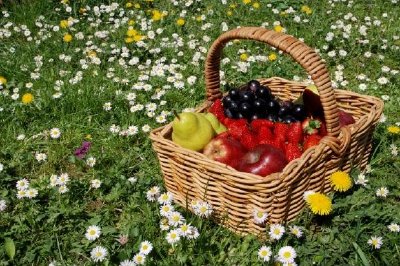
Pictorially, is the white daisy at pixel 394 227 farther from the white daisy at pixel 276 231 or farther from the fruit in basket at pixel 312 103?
the fruit in basket at pixel 312 103

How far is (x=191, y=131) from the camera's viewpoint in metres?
2.80

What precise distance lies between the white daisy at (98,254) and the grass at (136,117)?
81mm

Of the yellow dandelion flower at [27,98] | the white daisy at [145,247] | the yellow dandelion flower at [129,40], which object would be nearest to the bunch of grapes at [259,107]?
the white daisy at [145,247]

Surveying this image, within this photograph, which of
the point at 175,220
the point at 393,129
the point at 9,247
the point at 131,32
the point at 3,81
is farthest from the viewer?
the point at 131,32

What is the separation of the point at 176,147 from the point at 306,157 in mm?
629

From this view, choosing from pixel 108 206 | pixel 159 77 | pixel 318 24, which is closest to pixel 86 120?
pixel 159 77

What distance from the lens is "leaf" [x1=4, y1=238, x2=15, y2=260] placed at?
2.72 m

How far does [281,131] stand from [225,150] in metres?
→ 0.36

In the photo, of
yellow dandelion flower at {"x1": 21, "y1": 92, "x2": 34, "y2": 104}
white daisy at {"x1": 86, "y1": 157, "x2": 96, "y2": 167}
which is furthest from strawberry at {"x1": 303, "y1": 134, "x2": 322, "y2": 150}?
yellow dandelion flower at {"x1": 21, "y1": 92, "x2": 34, "y2": 104}

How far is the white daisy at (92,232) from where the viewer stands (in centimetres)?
275

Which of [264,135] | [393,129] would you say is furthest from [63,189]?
[393,129]

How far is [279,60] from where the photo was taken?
454cm

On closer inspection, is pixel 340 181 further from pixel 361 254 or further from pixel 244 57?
pixel 244 57

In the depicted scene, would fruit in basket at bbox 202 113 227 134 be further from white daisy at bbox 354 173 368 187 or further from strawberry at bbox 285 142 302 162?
white daisy at bbox 354 173 368 187
